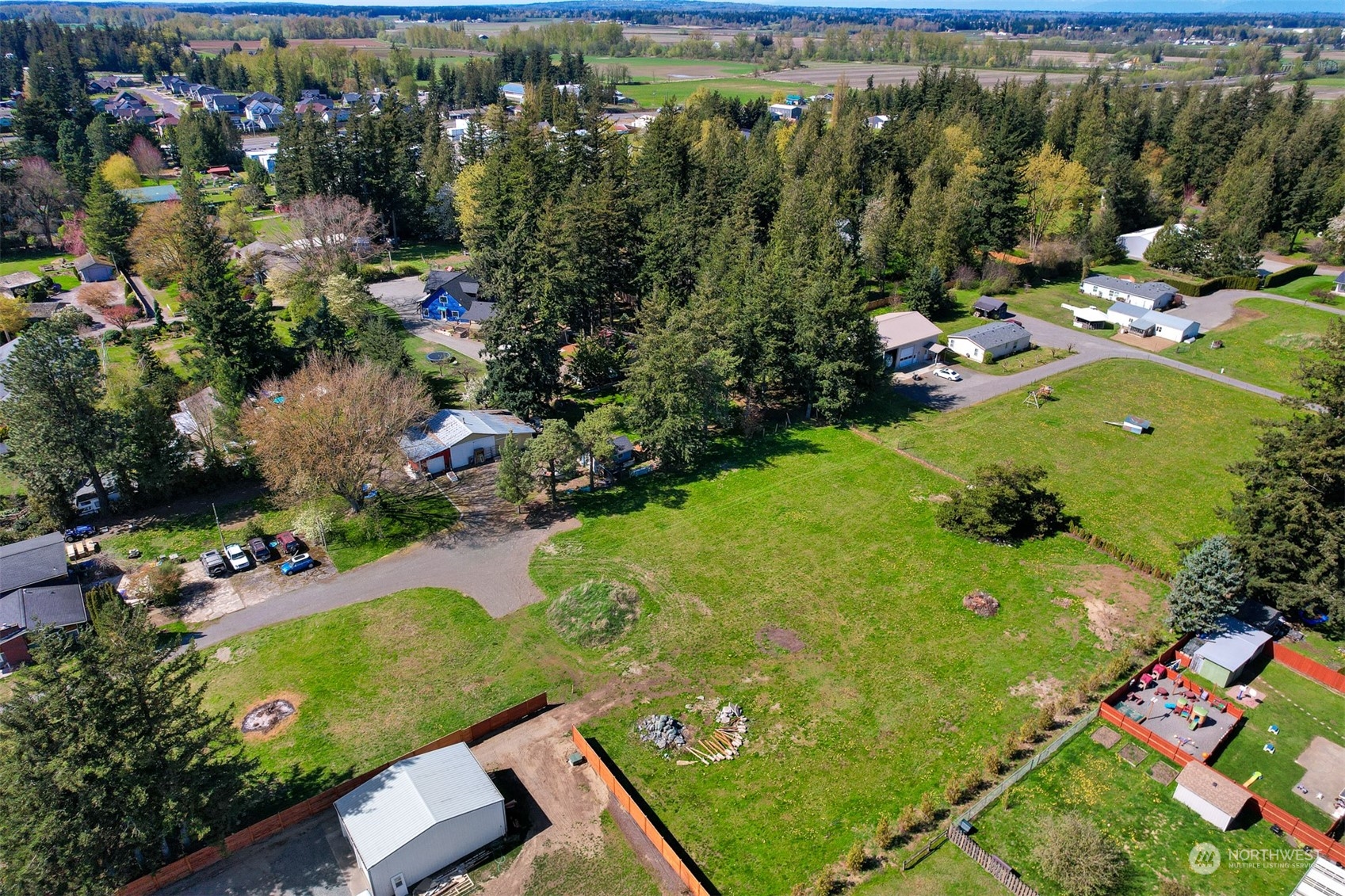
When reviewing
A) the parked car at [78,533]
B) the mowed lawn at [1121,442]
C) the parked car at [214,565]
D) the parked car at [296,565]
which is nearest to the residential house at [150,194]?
the parked car at [78,533]

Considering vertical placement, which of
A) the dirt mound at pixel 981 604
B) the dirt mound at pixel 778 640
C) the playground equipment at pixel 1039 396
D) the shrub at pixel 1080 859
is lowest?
the dirt mound at pixel 778 640

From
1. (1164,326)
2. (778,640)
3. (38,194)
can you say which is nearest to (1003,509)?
(778,640)

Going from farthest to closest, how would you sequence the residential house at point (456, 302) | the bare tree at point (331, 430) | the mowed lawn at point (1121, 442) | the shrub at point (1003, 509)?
1. the residential house at point (456, 302)
2. the mowed lawn at point (1121, 442)
3. the shrub at point (1003, 509)
4. the bare tree at point (331, 430)

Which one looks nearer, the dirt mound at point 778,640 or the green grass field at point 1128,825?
the green grass field at point 1128,825

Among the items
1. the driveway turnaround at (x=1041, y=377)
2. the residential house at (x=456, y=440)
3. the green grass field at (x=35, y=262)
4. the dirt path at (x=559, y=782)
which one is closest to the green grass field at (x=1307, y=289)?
the driveway turnaround at (x=1041, y=377)

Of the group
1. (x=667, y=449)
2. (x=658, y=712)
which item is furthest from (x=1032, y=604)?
(x=667, y=449)

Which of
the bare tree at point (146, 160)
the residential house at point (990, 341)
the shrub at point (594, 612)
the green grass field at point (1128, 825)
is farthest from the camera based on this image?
the bare tree at point (146, 160)

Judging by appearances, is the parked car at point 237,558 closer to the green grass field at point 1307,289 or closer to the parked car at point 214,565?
the parked car at point 214,565

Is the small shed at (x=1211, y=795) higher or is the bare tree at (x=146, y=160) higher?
the bare tree at (x=146, y=160)
